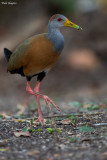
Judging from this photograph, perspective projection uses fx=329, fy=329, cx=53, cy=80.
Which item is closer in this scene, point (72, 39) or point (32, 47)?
point (32, 47)

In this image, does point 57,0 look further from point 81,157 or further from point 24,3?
point 81,157

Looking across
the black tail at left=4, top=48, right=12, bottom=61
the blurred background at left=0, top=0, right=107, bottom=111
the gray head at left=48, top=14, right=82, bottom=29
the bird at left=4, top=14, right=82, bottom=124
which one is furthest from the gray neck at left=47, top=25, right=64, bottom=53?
the blurred background at left=0, top=0, right=107, bottom=111

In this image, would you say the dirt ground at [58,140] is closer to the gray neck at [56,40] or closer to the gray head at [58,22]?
the gray neck at [56,40]

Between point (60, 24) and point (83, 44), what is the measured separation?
7663mm

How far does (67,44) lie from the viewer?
13.5 meters

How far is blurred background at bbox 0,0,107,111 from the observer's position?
12375 millimetres

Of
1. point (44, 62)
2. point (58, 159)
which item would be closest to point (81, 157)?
point (58, 159)

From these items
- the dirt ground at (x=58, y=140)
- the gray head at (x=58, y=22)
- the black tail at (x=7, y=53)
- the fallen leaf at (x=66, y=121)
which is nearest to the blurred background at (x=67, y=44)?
the black tail at (x=7, y=53)

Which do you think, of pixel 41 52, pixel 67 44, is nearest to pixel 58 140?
pixel 41 52

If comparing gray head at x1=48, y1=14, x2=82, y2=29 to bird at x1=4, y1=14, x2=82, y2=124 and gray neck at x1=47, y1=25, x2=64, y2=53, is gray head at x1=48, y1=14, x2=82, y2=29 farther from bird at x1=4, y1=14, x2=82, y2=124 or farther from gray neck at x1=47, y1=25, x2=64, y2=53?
gray neck at x1=47, y1=25, x2=64, y2=53

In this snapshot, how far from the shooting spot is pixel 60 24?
577 centimetres

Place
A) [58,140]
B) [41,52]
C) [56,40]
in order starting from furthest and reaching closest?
[56,40], [41,52], [58,140]

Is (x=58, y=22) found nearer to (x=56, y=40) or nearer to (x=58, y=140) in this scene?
(x=56, y=40)

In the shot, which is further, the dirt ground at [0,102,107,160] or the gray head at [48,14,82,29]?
the gray head at [48,14,82,29]
